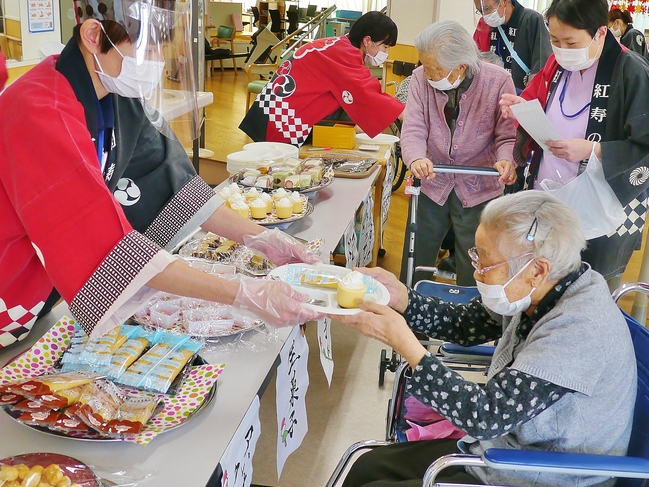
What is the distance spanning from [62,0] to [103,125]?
2.96 meters

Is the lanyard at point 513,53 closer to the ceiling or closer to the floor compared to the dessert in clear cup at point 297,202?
closer to the ceiling

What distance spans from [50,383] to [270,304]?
42 cm

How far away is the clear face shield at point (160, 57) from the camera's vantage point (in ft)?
3.95

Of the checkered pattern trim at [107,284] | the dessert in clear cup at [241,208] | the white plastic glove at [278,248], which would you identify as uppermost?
the checkered pattern trim at [107,284]

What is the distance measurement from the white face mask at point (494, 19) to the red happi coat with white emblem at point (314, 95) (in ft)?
3.32

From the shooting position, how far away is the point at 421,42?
8.69 ft

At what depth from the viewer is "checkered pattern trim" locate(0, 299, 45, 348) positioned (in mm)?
1302

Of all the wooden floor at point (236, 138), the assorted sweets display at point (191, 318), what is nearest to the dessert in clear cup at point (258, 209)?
the assorted sweets display at point (191, 318)

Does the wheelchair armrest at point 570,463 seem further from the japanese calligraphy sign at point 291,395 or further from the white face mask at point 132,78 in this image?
the white face mask at point 132,78

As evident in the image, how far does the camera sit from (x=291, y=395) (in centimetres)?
166

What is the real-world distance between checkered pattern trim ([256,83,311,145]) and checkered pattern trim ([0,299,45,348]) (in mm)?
2104

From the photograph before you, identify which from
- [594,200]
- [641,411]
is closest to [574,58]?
[594,200]

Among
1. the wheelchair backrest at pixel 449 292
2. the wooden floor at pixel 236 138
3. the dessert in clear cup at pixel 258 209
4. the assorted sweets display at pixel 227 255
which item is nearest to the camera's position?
the assorted sweets display at pixel 227 255

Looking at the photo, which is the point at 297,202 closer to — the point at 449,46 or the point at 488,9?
the point at 449,46
